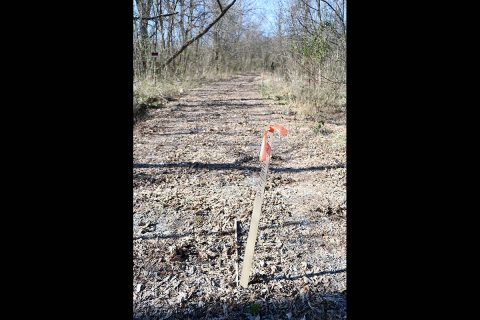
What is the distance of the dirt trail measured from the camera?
241 centimetres

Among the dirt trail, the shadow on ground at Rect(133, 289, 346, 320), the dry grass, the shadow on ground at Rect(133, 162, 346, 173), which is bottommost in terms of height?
the shadow on ground at Rect(133, 289, 346, 320)

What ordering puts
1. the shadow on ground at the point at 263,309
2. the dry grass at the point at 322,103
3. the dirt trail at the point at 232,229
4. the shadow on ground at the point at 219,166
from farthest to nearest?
the dry grass at the point at 322,103
the shadow on ground at the point at 219,166
the dirt trail at the point at 232,229
the shadow on ground at the point at 263,309

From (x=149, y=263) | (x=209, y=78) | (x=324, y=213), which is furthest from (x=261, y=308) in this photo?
(x=209, y=78)

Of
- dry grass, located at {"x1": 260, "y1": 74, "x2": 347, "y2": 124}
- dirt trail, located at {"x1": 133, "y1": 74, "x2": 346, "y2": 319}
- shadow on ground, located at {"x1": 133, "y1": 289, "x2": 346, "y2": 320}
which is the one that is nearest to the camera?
shadow on ground, located at {"x1": 133, "y1": 289, "x2": 346, "y2": 320}

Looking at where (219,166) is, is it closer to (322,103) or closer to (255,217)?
(255,217)

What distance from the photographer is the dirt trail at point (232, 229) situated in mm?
2406

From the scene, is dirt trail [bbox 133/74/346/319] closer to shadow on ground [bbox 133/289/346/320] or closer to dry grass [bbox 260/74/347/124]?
shadow on ground [bbox 133/289/346/320]

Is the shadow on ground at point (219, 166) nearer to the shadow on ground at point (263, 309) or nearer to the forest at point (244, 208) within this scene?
the forest at point (244, 208)

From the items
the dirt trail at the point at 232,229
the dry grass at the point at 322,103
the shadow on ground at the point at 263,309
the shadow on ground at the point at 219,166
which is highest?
the dry grass at the point at 322,103

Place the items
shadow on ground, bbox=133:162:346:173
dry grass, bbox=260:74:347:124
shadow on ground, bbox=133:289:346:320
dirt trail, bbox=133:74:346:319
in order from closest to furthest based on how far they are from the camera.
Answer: shadow on ground, bbox=133:289:346:320
dirt trail, bbox=133:74:346:319
shadow on ground, bbox=133:162:346:173
dry grass, bbox=260:74:347:124

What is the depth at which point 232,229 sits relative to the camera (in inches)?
135

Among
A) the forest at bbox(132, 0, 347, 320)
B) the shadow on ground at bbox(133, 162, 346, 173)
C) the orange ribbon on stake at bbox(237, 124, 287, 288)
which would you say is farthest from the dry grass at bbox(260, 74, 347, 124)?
the orange ribbon on stake at bbox(237, 124, 287, 288)

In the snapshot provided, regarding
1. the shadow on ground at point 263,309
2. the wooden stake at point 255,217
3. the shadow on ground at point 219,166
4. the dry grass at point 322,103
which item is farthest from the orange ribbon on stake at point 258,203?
the dry grass at point 322,103
